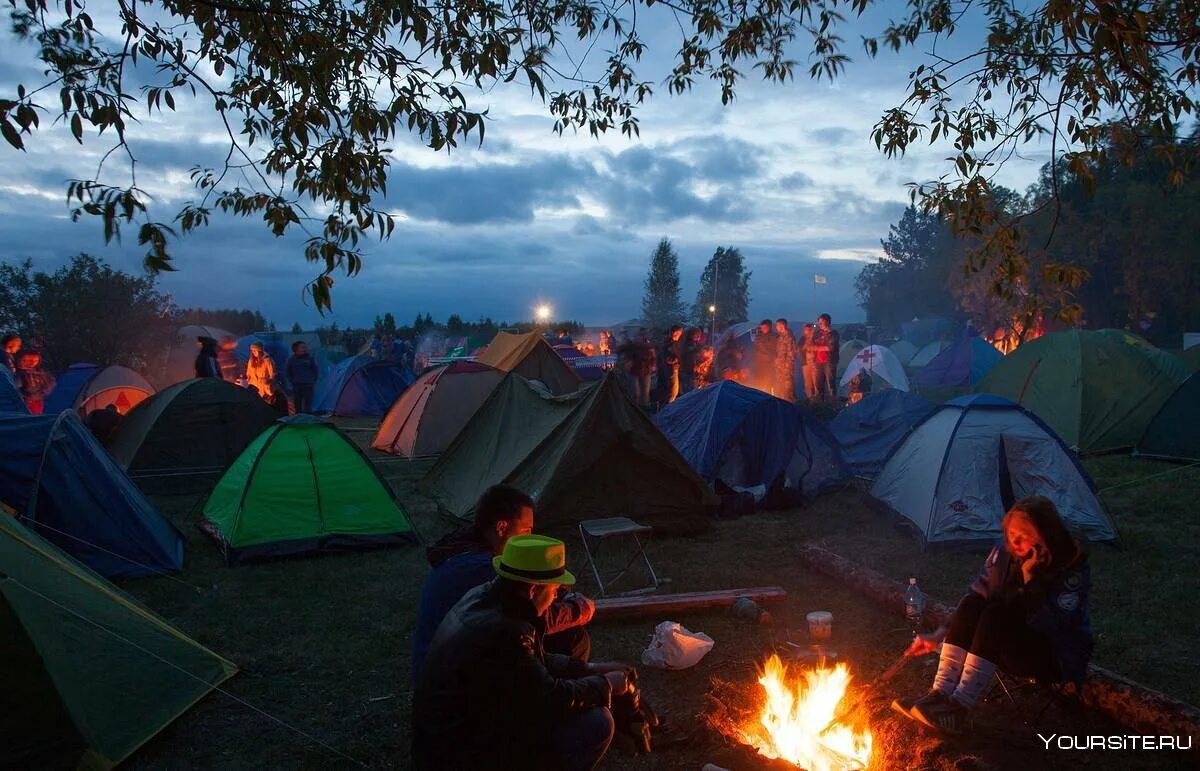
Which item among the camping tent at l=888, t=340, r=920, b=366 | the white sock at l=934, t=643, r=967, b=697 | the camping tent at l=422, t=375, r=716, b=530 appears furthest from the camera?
the camping tent at l=888, t=340, r=920, b=366

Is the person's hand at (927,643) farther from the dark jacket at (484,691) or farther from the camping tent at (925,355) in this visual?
the camping tent at (925,355)

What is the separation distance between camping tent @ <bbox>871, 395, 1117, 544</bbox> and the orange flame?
3.64m

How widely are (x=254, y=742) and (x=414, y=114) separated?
12.3 ft

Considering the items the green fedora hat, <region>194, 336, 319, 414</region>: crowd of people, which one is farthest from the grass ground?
<region>194, 336, 319, 414</region>: crowd of people

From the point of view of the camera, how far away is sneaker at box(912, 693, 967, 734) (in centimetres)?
424

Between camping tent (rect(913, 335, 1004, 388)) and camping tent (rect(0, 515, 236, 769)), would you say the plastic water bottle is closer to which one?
camping tent (rect(0, 515, 236, 769))

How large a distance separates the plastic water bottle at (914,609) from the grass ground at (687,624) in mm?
133

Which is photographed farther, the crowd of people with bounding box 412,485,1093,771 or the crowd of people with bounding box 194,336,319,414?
the crowd of people with bounding box 194,336,319,414

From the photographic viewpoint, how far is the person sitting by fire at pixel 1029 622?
14.0 feet

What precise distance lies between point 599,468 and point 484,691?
17.2ft

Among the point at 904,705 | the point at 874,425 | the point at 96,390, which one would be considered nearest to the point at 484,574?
the point at 904,705

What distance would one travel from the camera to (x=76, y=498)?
680 centimetres

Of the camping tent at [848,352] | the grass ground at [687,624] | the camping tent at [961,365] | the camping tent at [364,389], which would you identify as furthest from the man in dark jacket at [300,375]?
the camping tent at [848,352]

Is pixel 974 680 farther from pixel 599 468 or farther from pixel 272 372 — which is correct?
pixel 272 372
